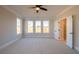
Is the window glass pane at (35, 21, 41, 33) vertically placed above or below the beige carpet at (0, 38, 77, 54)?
above

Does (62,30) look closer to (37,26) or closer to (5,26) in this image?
(37,26)

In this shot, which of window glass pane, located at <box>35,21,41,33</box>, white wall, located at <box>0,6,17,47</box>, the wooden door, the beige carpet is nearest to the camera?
the beige carpet

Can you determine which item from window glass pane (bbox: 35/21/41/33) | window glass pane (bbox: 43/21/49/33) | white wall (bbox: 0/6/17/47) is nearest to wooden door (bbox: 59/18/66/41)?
window glass pane (bbox: 43/21/49/33)

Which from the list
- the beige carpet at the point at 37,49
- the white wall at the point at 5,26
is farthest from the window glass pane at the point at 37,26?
the beige carpet at the point at 37,49

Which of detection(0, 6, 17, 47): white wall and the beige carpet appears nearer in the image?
the beige carpet

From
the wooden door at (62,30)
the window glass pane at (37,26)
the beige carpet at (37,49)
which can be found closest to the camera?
the beige carpet at (37,49)

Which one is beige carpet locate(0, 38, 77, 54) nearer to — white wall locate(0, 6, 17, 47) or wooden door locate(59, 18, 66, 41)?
white wall locate(0, 6, 17, 47)

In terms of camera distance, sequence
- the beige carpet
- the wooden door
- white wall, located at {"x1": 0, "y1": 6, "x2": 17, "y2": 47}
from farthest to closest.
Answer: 1. the wooden door
2. white wall, located at {"x1": 0, "y1": 6, "x2": 17, "y2": 47}
3. the beige carpet

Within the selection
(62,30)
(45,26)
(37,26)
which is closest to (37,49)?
(62,30)

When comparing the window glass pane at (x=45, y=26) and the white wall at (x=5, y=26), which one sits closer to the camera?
the white wall at (x=5, y=26)

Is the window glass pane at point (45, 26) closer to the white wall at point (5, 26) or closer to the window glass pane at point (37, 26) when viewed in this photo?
the window glass pane at point (37, 26)
